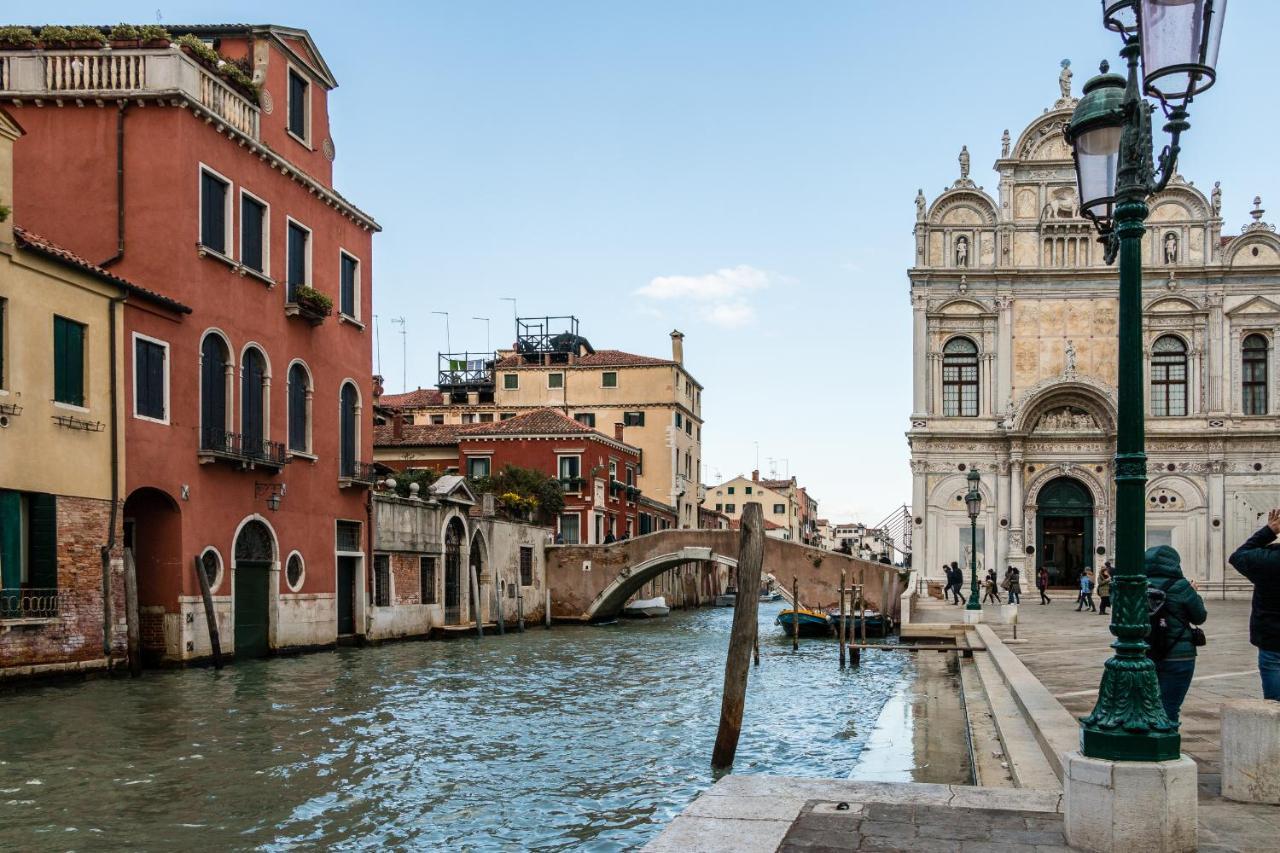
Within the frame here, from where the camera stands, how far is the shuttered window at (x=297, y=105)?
2131cm

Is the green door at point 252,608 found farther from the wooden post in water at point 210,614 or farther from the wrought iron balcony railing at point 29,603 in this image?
the wrought iron balcony railing at point 29,603

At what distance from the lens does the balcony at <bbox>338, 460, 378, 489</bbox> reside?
22594 millimetres

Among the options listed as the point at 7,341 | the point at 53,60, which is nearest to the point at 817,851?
the point at 7,341

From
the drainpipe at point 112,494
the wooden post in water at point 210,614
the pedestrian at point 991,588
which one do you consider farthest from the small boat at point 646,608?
the drainpipe at point 112,494

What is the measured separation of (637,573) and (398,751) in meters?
23.3

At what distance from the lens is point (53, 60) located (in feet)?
57.8

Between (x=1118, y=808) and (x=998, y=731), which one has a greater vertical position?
(x=1118, y=808)

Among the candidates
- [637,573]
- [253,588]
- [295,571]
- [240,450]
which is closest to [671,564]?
[637,573]

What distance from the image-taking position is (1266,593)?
21.2 ft

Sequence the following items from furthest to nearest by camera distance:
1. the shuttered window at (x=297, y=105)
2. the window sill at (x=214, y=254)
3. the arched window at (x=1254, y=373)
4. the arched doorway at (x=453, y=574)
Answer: the arched window at (x=1254, y=373)
the arched doorway at (x=453, y=574)
the shuttered window at (x=297, y=105)
the window sill at (x=214, y=254)

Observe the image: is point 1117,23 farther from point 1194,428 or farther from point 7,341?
point 1194,428

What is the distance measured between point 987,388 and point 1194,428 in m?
5.85

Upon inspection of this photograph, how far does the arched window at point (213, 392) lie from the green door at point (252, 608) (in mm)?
2158

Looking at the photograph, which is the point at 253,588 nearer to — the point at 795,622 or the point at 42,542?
the point at 42,542
